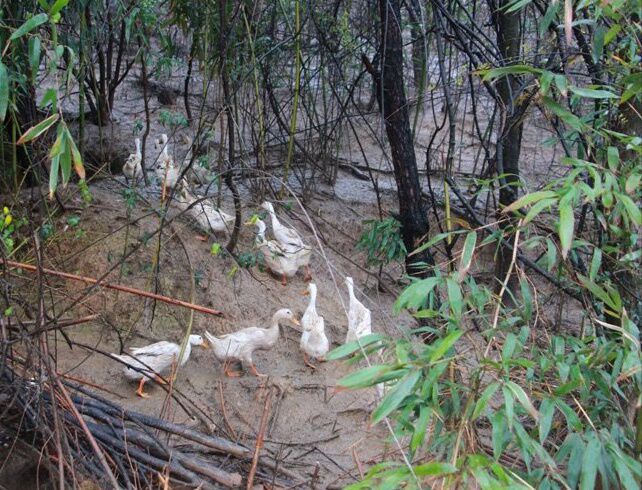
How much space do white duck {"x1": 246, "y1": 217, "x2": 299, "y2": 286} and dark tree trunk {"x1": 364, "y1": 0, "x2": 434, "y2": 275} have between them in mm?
955

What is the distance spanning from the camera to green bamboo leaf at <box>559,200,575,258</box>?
1953mm

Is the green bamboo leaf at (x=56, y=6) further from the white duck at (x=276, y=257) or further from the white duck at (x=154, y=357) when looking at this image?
the white duck at (x=276, y=257)

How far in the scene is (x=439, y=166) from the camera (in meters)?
7.03

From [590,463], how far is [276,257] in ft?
11.3

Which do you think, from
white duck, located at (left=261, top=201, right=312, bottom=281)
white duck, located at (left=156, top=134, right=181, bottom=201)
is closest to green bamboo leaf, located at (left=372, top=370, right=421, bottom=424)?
white duck, located at (left=261, top=201, right=312, bottom=281)

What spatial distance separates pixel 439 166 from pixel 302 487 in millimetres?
3961

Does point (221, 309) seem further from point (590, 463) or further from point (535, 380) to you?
point (590, 463)

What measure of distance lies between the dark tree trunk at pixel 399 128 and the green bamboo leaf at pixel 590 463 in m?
2.51

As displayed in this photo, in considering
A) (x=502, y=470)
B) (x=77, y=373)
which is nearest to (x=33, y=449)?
(x=77, y=373)

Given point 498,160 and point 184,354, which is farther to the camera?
point 184,354

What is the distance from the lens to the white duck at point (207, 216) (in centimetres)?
536

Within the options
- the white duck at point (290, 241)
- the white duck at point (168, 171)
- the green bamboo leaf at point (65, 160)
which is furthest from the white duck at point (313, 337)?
the green bamboo leaf at point (65, 160)

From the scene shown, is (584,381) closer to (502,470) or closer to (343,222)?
(502,470)

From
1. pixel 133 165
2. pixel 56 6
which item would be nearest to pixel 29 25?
pixel 56 6
